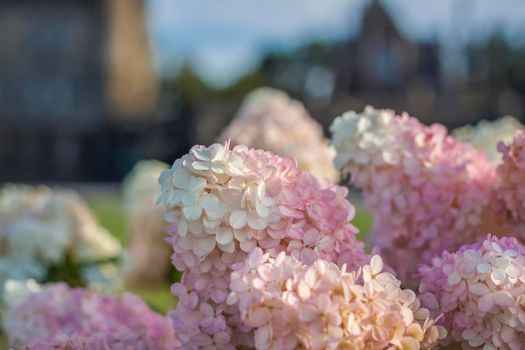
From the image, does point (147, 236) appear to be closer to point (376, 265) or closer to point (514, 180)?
point (514, 180)

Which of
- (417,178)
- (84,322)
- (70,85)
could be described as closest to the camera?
(417,178)

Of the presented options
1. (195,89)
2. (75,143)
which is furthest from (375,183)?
(195,89)

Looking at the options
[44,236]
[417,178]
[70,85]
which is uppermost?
[417,178]

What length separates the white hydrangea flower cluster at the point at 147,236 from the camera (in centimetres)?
367

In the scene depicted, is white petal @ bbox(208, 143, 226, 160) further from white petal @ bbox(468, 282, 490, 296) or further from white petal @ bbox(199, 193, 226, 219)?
white petal @ bbox(468, 282, 490, 296)

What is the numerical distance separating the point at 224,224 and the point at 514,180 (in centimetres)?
45

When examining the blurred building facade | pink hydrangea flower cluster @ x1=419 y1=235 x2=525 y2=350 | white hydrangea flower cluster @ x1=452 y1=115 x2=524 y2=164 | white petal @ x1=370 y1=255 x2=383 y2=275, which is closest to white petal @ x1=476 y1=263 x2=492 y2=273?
pink hydrangea flower cluster @ x1=419 y1=235 x2=525 y2=350

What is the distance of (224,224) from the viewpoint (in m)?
0.99

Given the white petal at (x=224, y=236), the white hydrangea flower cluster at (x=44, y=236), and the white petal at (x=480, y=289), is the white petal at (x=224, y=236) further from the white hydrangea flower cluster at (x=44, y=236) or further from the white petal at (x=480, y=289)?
the white hydrangea flower cluster at (x=44, y=236)

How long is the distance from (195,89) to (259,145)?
50.0 metres

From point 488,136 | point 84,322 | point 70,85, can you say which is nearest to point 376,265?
point 84,322

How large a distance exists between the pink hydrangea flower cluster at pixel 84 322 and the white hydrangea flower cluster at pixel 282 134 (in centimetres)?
103

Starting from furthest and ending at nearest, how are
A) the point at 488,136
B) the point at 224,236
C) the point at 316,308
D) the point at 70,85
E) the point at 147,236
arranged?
the point at 70,85 < the point at 147,236 < the point at 488,136 < the point at 224,236 < the point at 316,308

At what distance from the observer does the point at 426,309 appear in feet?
3.32
